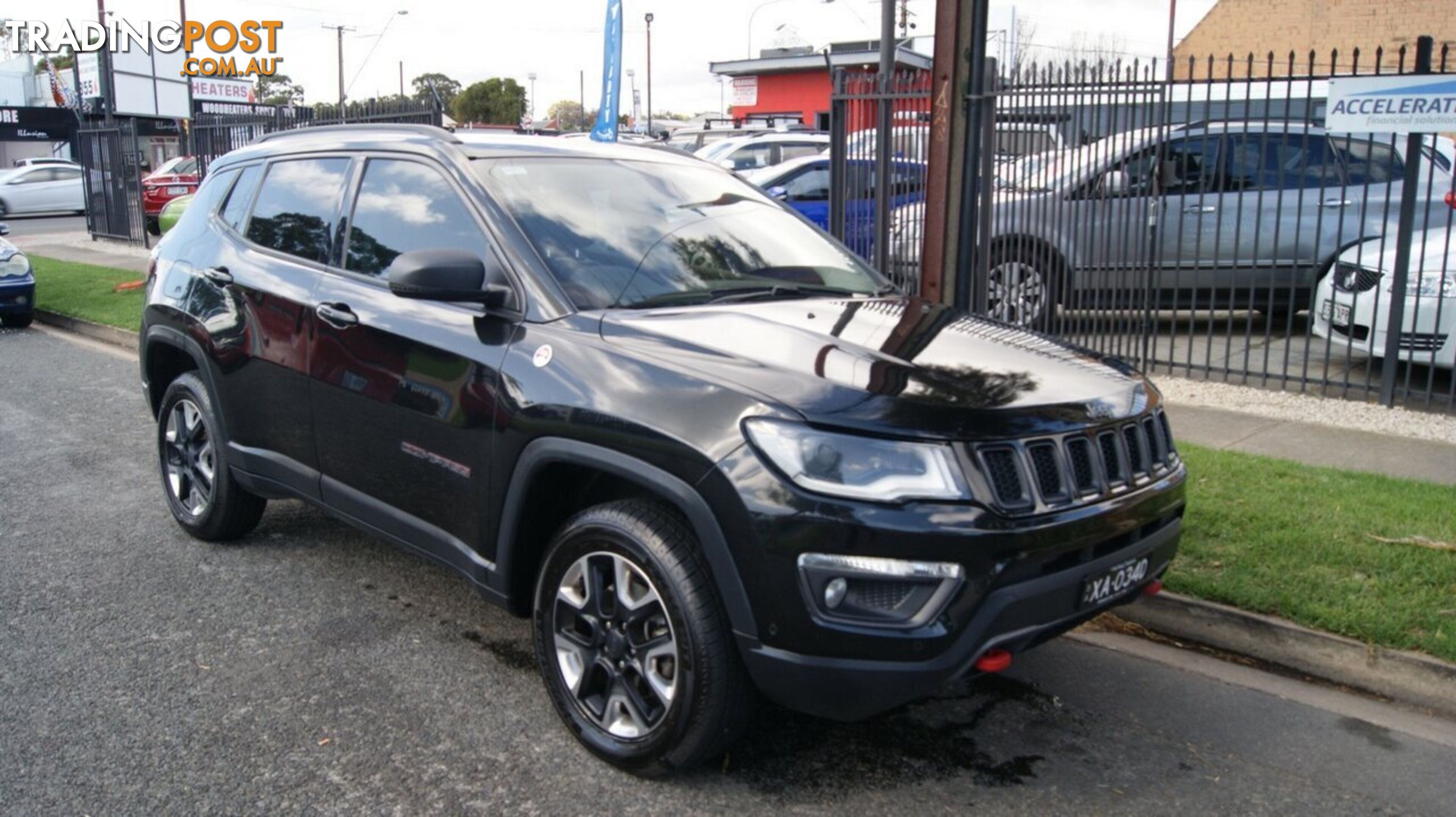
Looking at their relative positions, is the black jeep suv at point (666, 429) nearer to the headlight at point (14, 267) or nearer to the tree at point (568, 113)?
the headlight at point (14, 267)

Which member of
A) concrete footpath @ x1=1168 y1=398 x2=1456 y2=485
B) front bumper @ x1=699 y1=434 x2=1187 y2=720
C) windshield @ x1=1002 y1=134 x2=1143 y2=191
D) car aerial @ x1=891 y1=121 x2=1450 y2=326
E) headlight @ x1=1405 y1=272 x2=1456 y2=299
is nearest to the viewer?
front bumper @ x1=699 y1=434 x2=1187 y2=720

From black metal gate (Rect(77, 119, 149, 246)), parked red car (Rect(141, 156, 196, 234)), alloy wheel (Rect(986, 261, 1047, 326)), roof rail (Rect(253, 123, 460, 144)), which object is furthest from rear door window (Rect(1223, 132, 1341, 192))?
parked red car (Rect(141, 156, 196, 234))

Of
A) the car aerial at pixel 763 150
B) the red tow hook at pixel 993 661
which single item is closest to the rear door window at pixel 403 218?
the red tow hook at pixel 993 661

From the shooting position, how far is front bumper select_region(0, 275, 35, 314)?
12984mm

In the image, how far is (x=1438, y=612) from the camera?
4332 mm

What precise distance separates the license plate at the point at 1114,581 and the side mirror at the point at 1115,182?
20.1ft

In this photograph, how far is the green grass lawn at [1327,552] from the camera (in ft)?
14.1

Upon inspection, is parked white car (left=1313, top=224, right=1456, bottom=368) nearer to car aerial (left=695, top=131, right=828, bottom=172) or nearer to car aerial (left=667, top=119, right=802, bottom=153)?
car aerial (left=695, top=131, right=828, bottom=172)

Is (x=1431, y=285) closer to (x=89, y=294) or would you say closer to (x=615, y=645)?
(x=615, y=645)

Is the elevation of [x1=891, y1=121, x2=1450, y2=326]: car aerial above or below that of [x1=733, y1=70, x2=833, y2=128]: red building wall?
below

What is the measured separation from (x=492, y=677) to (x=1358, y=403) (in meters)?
6.46

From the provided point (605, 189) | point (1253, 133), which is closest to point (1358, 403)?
point (1253, 133)

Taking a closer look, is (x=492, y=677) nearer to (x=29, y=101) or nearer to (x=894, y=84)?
(x=894, y=84)

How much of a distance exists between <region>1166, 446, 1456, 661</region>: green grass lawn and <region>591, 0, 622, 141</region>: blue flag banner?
28.4 feet
